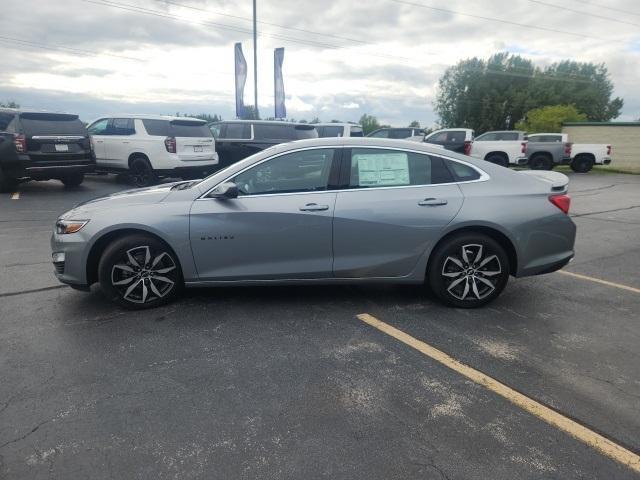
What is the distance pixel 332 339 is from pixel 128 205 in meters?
2.21

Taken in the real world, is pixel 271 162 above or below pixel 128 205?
above

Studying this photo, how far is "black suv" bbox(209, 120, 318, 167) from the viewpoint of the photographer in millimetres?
12961

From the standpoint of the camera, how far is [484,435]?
8.25 feet

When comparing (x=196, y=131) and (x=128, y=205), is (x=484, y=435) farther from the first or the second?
(x=196, y=131)

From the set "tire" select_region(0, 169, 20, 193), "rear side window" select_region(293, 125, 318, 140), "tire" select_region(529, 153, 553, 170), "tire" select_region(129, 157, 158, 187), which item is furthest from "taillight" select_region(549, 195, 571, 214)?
"tire" select_region(529, 153, 553, 170)

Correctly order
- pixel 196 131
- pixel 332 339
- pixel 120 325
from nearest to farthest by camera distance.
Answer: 1. pixel 332 339
2. pixel 120 325
3. pixel 196 131

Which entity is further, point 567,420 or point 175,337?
point 175,337

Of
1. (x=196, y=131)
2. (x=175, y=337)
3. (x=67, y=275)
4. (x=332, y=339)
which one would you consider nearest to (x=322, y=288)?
(x=332, y=339)

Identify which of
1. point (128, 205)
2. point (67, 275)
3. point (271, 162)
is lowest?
point (67, 275)

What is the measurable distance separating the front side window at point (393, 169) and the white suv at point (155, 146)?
27.9ft

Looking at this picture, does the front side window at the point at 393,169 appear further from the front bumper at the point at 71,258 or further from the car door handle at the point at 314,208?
the front bumper at the point at 71,258

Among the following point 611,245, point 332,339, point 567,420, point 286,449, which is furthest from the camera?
point 611,245

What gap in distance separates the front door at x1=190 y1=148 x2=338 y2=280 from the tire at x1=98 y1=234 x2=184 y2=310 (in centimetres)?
30

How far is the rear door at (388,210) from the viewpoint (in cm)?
405
